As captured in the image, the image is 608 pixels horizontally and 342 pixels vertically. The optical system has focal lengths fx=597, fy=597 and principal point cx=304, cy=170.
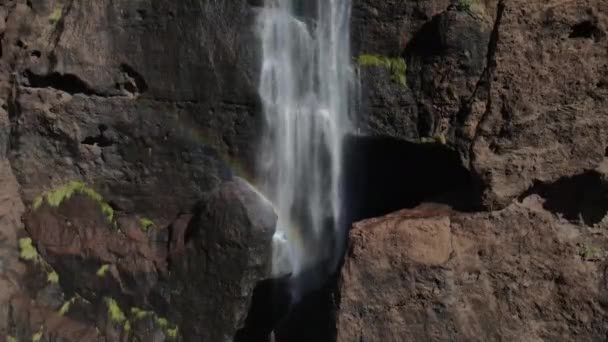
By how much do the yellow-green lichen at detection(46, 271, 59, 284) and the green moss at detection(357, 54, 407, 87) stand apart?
5.82 metres

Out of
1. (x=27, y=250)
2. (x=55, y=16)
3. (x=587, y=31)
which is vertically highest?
(x=55, y=16)

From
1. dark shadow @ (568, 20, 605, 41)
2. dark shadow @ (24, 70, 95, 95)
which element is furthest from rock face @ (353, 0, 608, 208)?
dark shadow @ (24, 70, 95, 95)

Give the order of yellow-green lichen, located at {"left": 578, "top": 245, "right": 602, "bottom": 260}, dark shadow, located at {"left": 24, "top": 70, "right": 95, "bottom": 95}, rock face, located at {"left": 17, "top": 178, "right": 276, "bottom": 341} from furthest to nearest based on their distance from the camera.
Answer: dark shadow, located at {"left": 24, "top": 70, "right": 95, "bottom": 95}
rock face, located at {"left": 17, "top": 178, "right": 276, "bottom": 341}
yellow-green lichen, located at {"left": 578, "top": 245, "right": 602, "bottom": 260}

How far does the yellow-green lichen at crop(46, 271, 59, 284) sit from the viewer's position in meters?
8.90

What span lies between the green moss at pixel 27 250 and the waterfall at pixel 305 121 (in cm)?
362

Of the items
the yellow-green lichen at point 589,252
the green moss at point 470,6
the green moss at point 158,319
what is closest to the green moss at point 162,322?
the green moss at point 158,319

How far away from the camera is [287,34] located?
973 cm

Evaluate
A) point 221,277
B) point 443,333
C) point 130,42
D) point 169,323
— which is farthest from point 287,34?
point 443,333

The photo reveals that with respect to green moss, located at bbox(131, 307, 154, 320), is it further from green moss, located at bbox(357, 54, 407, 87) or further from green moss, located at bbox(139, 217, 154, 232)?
green moss, located at bbox(357, 54, 407, 87)

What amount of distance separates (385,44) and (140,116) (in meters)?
4.19

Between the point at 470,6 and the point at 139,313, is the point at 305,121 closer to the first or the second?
the point at 470,6

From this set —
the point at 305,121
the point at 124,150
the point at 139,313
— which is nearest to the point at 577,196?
the point at 305,121

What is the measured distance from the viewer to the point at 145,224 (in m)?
9.47

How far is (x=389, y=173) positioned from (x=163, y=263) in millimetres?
3974
